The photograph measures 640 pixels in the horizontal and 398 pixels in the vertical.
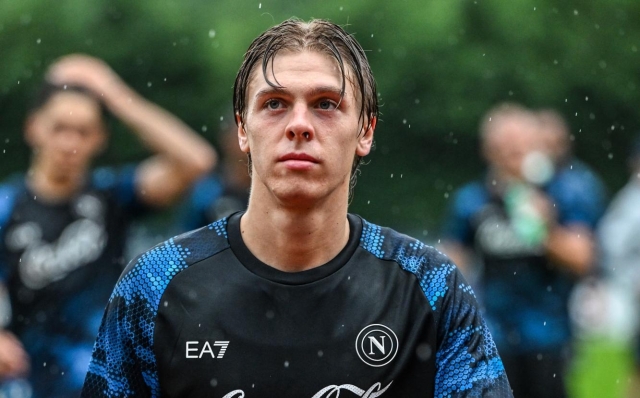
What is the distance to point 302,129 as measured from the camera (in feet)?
13.1

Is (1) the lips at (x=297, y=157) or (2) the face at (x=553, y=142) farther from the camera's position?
(2) the face at (x=553, y=142)

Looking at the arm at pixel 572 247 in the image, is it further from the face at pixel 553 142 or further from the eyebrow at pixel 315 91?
the eyebrow at pixel 315 91

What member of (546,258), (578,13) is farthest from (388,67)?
(546,258)

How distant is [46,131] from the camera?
783 centimetres

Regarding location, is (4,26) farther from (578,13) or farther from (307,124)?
(307,124)

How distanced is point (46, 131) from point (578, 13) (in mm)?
7462

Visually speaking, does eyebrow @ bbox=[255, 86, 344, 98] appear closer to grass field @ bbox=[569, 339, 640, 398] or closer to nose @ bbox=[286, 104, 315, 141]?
nose @ bbox=[286, 104, 315, 141]

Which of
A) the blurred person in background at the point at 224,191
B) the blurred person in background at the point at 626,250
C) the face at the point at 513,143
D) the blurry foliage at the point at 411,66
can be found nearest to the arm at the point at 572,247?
the blurred person in background at the point at 626,250

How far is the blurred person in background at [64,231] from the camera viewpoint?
763 cm

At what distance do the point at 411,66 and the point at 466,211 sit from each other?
4229mm

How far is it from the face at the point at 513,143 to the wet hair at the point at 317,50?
4925 mm

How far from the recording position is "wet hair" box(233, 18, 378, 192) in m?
4.23

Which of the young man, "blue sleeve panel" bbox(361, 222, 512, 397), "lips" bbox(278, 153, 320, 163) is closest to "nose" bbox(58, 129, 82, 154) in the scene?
the young man

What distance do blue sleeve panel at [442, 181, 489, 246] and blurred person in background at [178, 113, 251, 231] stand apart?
5.76 feet
